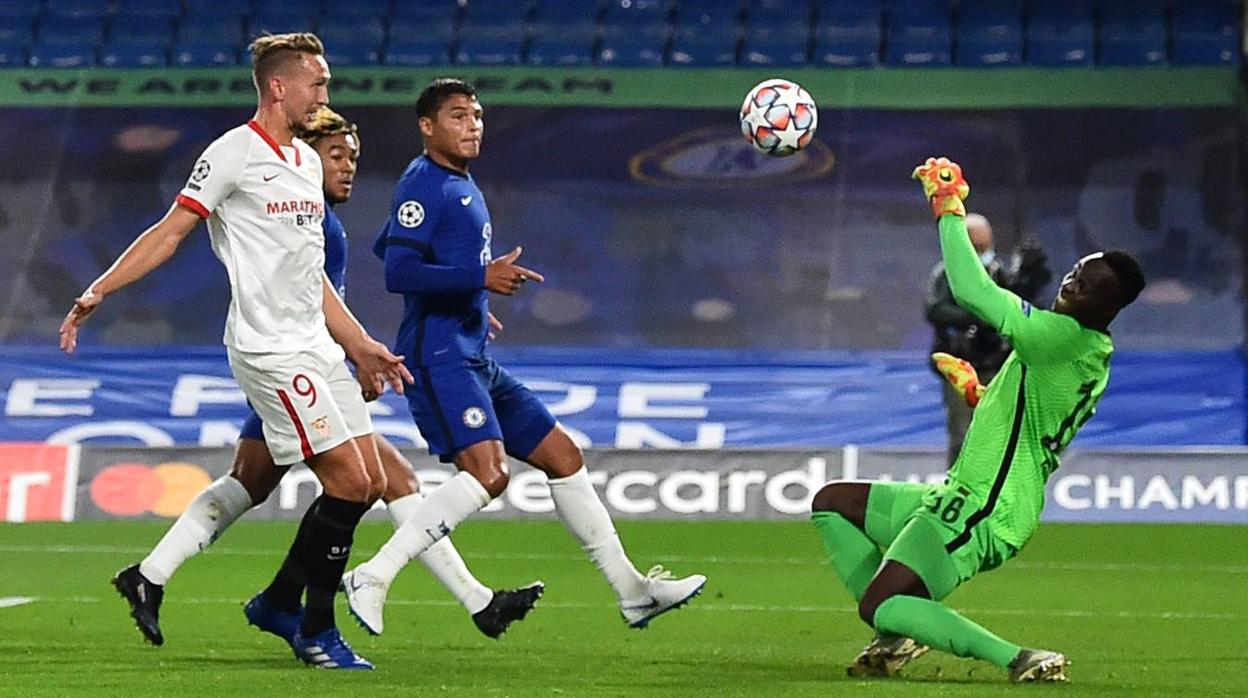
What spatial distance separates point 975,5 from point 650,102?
3423 millimetres

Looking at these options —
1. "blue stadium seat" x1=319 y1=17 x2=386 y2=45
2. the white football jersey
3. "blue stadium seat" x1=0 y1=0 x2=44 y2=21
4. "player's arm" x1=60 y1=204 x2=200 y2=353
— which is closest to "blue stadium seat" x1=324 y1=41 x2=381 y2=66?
"blue stadium seat" x1=319 y1=17 x2=386 y2=45

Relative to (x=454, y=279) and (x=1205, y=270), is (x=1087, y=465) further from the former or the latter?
(x=454, y=279)

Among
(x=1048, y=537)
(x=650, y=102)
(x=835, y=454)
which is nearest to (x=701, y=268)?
(x=650, y=102)

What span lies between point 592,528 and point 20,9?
1659 centimetres

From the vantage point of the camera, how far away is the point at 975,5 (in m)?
21.9

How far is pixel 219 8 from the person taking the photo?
74.5ft

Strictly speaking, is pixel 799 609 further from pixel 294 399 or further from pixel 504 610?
pixel 294 399

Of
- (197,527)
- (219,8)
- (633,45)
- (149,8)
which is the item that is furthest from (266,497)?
(149,8)

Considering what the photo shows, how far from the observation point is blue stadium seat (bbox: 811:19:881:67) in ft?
69.8

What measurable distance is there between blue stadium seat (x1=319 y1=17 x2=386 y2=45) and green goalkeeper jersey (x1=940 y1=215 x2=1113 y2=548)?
15832 mm

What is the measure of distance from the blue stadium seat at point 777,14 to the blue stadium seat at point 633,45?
33.6 inches

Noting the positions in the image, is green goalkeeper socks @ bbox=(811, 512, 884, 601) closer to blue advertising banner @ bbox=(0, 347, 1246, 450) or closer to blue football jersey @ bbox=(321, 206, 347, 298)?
blue football jersey @ bbox=(321, 206, 347, 298)

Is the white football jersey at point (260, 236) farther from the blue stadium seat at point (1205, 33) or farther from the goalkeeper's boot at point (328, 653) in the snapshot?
the blue stadium seat at point (1205, 33)

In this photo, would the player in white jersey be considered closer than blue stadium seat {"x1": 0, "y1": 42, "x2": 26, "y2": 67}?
Yes
